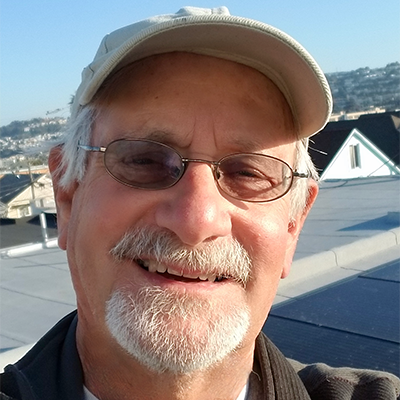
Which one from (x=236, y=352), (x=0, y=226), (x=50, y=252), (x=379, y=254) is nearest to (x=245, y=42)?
(x=236, y=352)

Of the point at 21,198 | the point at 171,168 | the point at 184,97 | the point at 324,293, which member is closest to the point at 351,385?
the point at 171,168

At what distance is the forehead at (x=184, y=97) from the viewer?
1684 mm

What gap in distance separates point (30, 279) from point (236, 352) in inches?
181

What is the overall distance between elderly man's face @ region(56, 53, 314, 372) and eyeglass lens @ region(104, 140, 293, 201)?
0.9 inches

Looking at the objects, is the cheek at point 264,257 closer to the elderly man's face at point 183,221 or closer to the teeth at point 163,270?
the elderly man's face at point 183,221

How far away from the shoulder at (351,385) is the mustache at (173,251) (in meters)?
0.56

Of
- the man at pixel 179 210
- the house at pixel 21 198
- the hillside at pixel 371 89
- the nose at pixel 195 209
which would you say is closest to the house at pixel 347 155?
the hillside at pixel 371 89

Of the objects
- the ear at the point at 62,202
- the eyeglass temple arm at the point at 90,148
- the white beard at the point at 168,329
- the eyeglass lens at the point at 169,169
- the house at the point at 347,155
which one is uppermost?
the eyeglass temple arm at the point at 90,148

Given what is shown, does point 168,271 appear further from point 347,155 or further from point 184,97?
point 347,155

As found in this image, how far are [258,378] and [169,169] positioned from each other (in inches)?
30.2

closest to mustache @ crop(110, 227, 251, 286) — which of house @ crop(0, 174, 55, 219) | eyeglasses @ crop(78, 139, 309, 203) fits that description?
eyeglasses @ crop(78, 139, 309, 203)

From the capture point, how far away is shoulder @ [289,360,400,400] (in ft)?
6.05

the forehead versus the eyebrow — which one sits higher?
the forehead

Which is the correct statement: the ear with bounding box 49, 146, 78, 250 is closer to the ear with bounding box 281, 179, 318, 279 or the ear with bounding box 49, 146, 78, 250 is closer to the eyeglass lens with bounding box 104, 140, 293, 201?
the eyeglass lens with bounding box 104, 140, 293, 201
